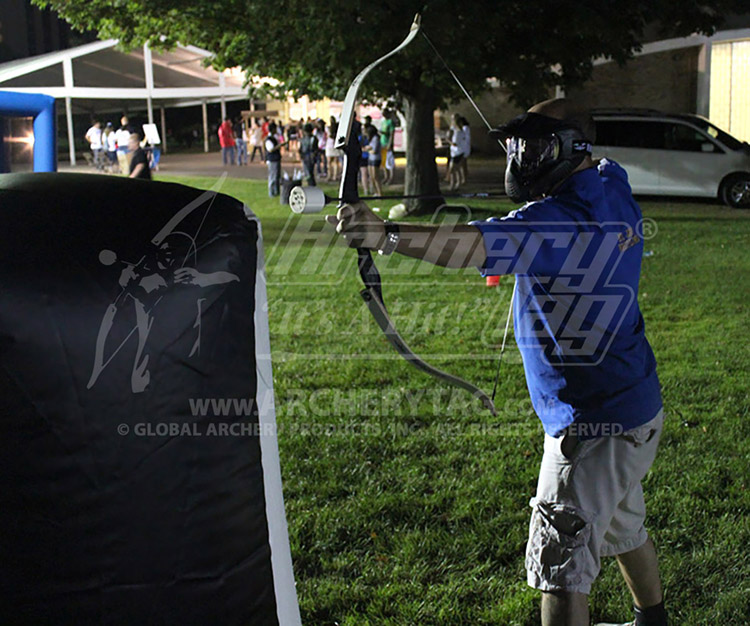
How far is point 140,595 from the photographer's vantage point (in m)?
1.71

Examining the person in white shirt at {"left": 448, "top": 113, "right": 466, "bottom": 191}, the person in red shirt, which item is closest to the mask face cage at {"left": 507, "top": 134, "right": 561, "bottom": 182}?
the person in white shirt at {"left": 448, "top": 113, "right": 466, "bottom": 191}

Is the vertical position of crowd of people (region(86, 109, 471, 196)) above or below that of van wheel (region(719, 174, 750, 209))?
above

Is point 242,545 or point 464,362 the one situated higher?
point 242,545

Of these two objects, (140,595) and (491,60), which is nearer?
(140,595)

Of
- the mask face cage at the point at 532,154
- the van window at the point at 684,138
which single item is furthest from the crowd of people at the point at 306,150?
the mask face cage at the point at 532,154

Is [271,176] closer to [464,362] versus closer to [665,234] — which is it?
[665,234]

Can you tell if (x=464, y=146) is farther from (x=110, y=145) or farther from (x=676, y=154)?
(x=110, y=145)

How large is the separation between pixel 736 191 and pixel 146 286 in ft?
56.9

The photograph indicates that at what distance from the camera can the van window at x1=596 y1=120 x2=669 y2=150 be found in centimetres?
1822

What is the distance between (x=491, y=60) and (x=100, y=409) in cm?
1436

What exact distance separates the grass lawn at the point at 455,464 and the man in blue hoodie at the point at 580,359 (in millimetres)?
763

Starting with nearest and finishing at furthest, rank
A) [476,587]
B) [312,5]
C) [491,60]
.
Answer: [476,587], [312,5], [491,60]

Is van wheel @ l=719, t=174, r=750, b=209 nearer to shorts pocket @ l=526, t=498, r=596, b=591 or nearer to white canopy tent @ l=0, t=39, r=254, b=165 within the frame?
shorts pocket @ l=526, t=498, r=596, b=591

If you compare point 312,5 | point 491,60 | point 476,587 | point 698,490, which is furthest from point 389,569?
point 491,60
